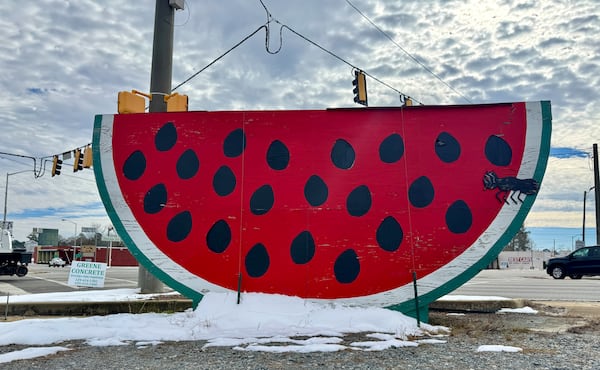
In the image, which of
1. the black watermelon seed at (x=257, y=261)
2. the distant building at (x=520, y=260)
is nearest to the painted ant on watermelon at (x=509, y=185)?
the black watermelon seed at (x=257, y=261)

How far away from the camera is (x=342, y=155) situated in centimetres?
795

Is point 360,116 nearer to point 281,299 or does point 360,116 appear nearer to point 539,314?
point 281,299

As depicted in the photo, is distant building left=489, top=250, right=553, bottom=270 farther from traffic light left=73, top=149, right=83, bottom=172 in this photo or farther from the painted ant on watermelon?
the painted ant on watermelon

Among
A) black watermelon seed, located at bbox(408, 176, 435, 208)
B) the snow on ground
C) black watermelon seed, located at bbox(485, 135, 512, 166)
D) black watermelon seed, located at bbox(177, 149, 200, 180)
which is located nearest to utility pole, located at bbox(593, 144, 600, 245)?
black watermelon seed, located at bbox(485, 135, 512, 166)

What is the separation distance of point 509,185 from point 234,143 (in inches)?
178

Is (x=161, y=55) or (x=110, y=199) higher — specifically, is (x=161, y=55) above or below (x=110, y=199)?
above

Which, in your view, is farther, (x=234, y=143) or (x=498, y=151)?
(x=234, y=143)

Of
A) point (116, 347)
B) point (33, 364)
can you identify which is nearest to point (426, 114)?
point (116, 347)

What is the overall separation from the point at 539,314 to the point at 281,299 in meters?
5.09

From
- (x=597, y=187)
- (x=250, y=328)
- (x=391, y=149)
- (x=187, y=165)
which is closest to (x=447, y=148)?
(x=391, y=149)

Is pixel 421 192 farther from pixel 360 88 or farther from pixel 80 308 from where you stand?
pixel 360 88

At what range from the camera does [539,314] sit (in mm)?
8977

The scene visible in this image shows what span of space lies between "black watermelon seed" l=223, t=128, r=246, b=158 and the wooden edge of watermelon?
20 mm

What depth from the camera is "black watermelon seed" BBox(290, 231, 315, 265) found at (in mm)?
7621
